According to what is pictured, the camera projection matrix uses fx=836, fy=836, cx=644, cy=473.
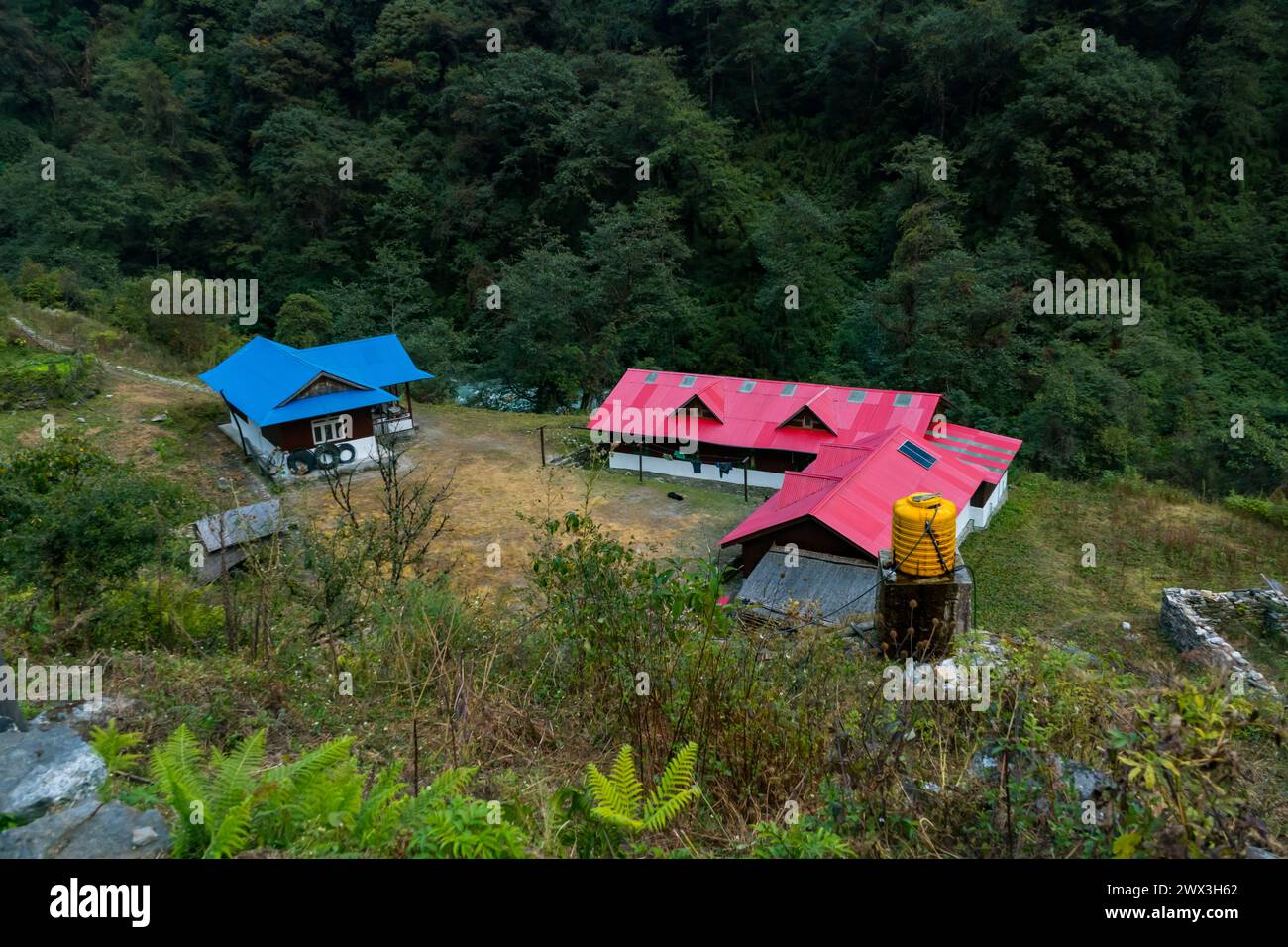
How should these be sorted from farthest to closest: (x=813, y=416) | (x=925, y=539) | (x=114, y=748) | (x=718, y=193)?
(x=718, y=193), (x=813, y=416), (x=925, y=539), (x=114, y=748)

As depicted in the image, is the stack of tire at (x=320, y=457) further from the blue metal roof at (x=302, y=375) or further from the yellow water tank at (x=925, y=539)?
the yellow water tank at (x=925, y=539)

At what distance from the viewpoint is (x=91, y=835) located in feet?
9.40

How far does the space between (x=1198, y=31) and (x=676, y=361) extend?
2064 cm

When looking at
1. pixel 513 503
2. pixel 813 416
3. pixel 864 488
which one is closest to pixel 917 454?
pixel 864 488

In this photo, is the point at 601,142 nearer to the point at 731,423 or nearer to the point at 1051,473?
the point at 731,423

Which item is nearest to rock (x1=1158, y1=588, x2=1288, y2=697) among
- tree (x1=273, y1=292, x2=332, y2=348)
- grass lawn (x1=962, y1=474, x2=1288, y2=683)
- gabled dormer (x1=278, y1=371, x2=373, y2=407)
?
grass lawn (x1=962, y1=474, x2=1288, y2=683)

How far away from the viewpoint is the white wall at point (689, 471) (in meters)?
19.4

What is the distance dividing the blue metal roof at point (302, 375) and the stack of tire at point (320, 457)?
828mm

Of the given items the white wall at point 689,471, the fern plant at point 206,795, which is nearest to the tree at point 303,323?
the white wall at point 689,471

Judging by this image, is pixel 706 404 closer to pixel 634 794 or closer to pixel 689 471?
pixel 689 471

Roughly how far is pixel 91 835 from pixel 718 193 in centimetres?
3051

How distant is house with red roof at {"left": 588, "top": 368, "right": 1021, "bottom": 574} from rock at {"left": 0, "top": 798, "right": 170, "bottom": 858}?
1162 centimetres

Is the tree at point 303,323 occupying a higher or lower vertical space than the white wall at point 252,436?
higher
